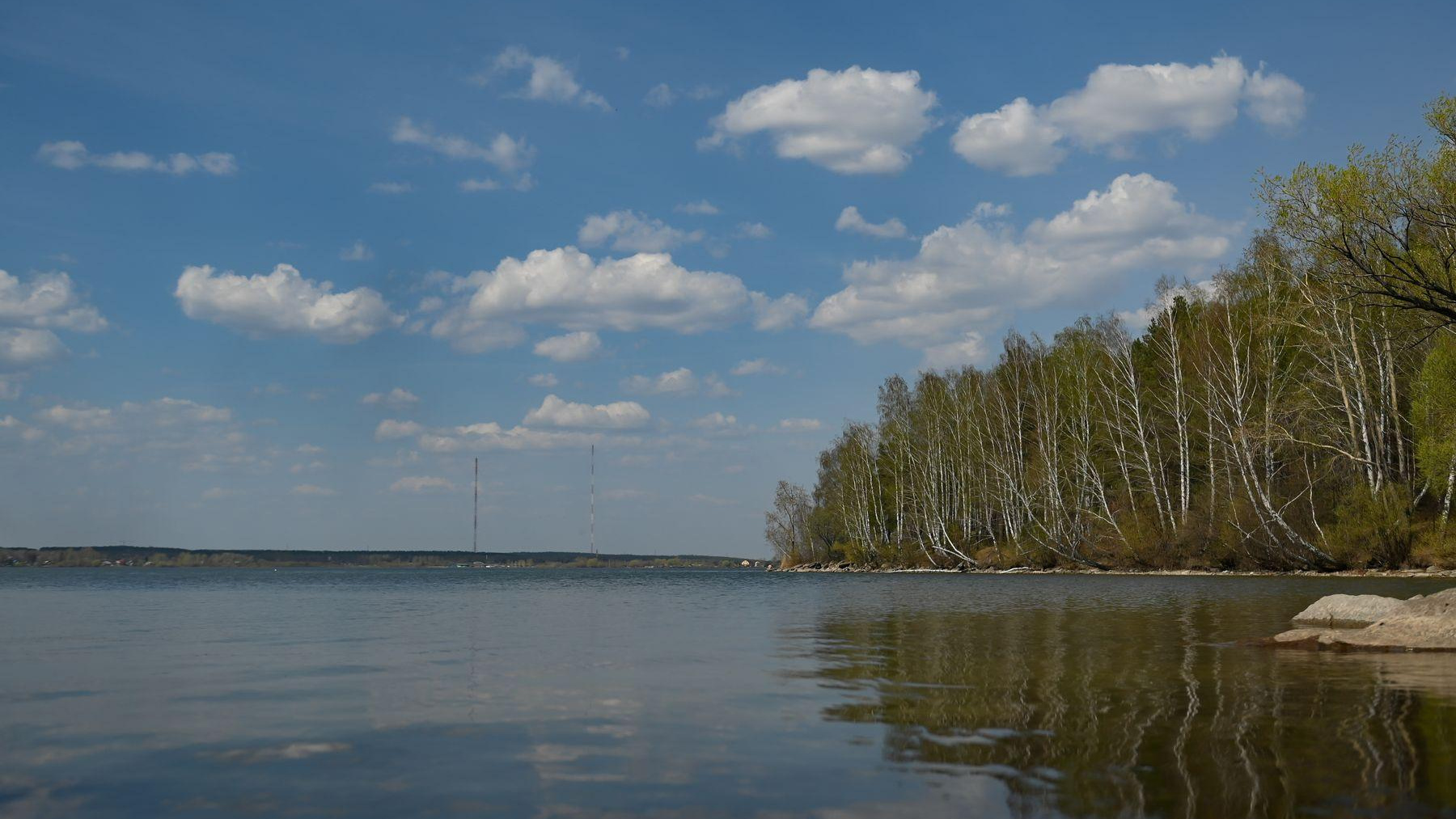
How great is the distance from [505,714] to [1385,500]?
4894cm

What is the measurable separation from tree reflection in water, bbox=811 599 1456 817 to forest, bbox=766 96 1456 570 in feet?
38.5

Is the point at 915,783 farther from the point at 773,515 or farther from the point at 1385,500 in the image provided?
the point at 773,515

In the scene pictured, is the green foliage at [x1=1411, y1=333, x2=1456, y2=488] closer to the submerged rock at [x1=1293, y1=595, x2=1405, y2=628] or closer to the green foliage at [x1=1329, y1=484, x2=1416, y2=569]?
the green foliage at [x1=1329, y1=484, x2=1416, y2=569]

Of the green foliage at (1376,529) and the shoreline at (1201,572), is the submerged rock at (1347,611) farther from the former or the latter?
the green foliage at (1376,529)

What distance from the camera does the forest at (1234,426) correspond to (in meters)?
28.0

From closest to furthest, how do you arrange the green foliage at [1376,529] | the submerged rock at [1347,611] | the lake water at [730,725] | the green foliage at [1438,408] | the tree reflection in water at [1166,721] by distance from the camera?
the tree reflection in water at [1166,721]
the lake water at [730,725]
the submerged rock at [1347,611]
the green foliage at [1438,408]
the green foliage at [1376,529]

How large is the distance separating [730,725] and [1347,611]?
1651 cm

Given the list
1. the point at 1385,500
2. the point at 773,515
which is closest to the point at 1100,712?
the point at 1385,500

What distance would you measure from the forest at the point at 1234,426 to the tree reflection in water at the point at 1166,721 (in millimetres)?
11732

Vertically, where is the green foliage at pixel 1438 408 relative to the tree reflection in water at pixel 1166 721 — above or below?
above

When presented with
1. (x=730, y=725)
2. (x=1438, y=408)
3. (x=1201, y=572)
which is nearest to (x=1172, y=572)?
(x=1201, y=572)

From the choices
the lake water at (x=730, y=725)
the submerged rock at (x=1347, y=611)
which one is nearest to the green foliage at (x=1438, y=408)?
the submerged rock at (x=1347, y=611)

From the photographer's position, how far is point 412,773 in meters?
8.56

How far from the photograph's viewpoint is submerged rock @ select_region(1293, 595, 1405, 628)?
21328mm
